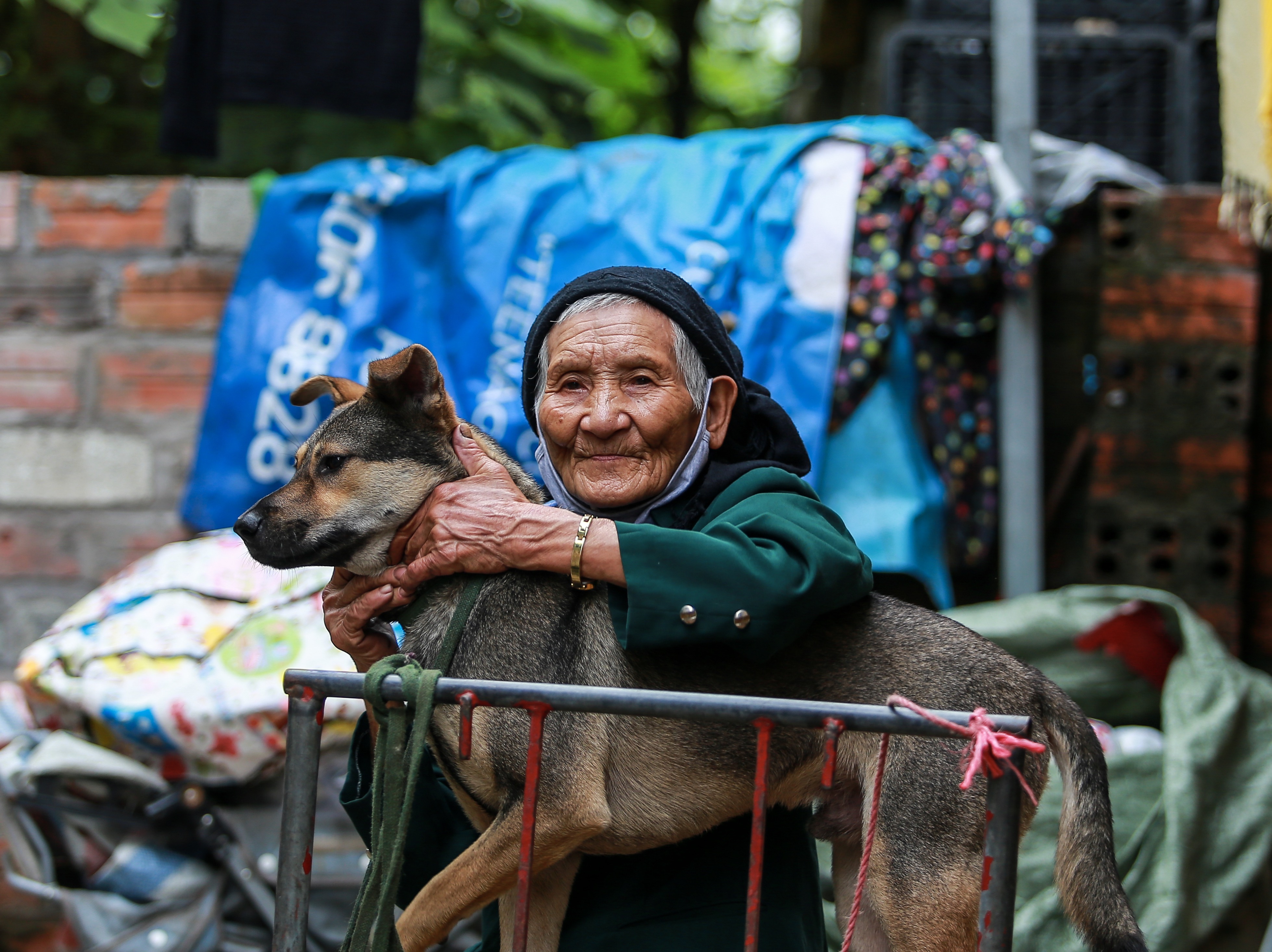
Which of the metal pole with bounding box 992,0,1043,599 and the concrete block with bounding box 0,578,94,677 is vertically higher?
the metal pole with bounding box 992,0,1043,599

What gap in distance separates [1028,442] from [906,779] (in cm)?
275

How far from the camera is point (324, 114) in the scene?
607 cm

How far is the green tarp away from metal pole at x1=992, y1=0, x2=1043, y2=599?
334mm

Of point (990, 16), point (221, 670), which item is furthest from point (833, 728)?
point (990, 16)

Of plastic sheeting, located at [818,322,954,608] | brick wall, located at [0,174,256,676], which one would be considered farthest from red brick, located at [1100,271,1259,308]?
brick wall, located at [0,174,256,676]

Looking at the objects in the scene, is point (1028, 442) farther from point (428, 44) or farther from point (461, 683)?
point (428, 44)

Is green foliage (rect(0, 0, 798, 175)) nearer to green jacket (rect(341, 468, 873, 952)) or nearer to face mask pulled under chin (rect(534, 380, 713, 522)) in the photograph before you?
face mask pulled under chin (rect(534, 380, 713, 522))

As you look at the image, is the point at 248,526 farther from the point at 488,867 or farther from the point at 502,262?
the point at 502,262

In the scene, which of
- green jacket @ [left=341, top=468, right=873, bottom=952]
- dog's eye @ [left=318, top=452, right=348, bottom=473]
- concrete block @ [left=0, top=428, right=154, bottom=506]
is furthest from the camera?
concrete block @ [left=0, top=428, right=154, bottom=506]

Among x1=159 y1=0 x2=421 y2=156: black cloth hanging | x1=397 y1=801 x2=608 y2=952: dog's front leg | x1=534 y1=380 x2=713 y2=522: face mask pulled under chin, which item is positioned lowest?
x1=397 y1=801 x2=608 y2=952: dog's front leg

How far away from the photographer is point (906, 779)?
228cm

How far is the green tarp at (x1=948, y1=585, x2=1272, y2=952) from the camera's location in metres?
3.63

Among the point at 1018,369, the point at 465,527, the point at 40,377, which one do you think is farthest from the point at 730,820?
the point at 40,377

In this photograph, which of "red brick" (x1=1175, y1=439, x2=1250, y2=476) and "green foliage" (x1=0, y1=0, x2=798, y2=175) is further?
"green foliage" (x1=0, y1=0, x2=798, y2=175)
